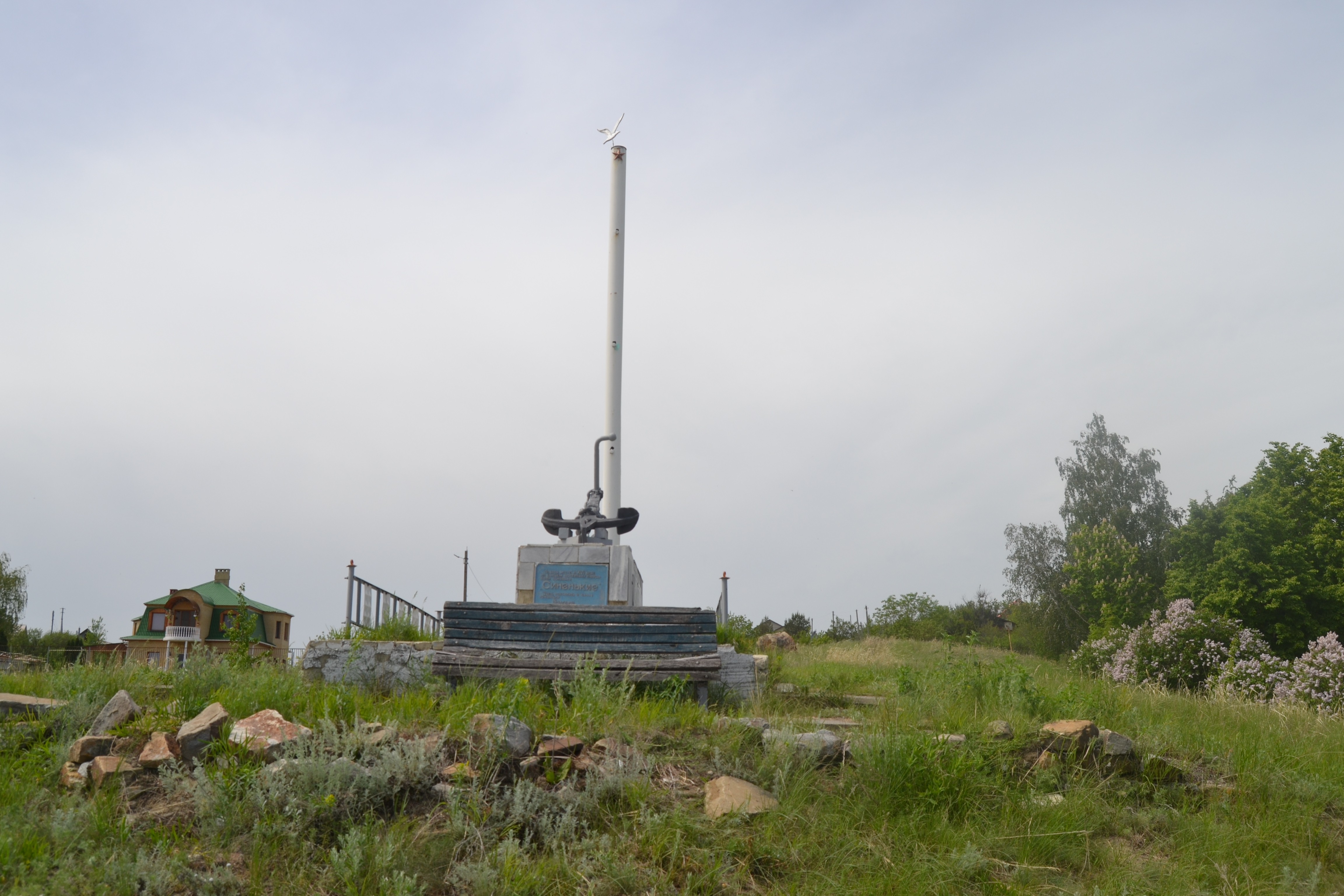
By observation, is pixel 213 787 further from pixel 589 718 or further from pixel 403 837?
pixel 589 718

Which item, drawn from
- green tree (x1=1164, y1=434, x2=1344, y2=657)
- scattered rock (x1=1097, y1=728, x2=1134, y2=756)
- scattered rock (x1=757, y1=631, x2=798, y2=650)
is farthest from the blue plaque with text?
green tree (x1=1164, y1=434, x2=1344, y2=657)

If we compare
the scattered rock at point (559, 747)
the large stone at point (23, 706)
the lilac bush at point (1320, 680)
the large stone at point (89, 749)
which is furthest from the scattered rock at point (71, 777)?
the lilac bush at point (1320, 680)

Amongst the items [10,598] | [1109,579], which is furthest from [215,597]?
[1109,579]

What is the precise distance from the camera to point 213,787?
4000mm

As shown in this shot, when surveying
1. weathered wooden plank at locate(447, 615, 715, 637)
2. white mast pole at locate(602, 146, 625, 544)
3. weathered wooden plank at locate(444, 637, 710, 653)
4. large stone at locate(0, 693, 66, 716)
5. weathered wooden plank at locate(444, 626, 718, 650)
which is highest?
white mast pole at locate(602, 146, 625, 544)

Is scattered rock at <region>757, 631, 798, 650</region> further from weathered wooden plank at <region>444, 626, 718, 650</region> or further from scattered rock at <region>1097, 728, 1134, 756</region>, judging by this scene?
scattered rock at <region>1097, 728, 1134, 756</region>

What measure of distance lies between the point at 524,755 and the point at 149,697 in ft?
9.39

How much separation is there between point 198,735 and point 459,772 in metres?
1.46

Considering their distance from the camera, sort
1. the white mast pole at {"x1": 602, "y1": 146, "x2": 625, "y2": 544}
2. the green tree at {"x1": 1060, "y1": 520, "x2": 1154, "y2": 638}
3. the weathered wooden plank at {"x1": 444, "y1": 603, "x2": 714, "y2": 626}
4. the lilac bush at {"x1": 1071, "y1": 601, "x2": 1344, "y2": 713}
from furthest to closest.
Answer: the green tree at {"x1": 1060, "y1": 520, "x2": 1154, "y2": 638} < the white mast pole at {"x1": 602, "y1": 146, "x2": 625, "y2": 544} < the lilac bush at {"x1": 1071, "y1": 601, "x2": 1344, "y2": 713} < the weathered wooden plank at {"x1": 444, "y1": 603, "x2": 714, "y2": 626}

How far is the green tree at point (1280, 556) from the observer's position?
62.3ft

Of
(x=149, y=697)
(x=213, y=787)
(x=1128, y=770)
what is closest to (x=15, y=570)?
(x=149, y=697)

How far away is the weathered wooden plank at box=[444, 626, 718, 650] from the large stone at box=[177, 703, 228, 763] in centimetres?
299

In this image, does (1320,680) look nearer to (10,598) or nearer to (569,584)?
(569,584)

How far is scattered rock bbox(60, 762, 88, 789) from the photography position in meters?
4.19
